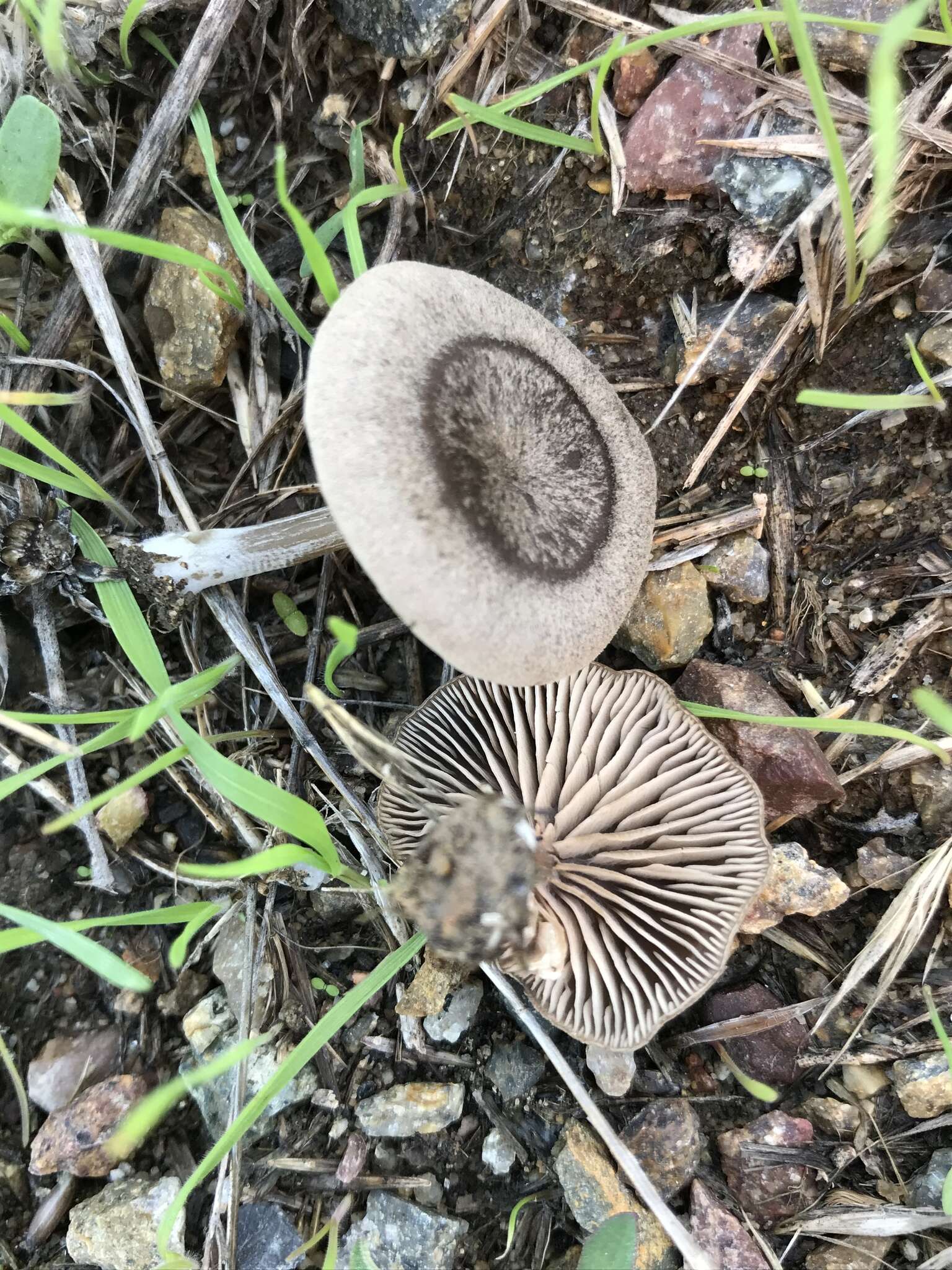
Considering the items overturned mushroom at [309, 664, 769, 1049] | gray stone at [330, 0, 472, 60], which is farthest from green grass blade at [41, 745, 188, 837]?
gray stone at [330, 0, 472, 60]

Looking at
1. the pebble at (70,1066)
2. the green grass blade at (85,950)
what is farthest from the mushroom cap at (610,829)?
the pebble at (70,1066)

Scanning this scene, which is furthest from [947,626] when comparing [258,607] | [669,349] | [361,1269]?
[361,1269]

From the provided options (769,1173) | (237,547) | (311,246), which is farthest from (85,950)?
(769,1173)

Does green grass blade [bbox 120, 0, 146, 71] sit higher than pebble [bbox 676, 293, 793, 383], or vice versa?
green grass blade [bbox 120, 0, 146, 71]

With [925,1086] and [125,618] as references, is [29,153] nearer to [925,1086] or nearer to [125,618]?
[125,618]

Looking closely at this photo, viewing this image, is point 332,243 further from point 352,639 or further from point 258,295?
point 352,639

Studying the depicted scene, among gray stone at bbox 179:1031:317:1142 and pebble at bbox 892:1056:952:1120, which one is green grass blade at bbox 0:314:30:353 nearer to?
gray stone at bbox 179:1031:317:1142

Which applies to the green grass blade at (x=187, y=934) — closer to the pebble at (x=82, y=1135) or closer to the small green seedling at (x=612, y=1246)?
the pebble at (x=82, y=1135)
